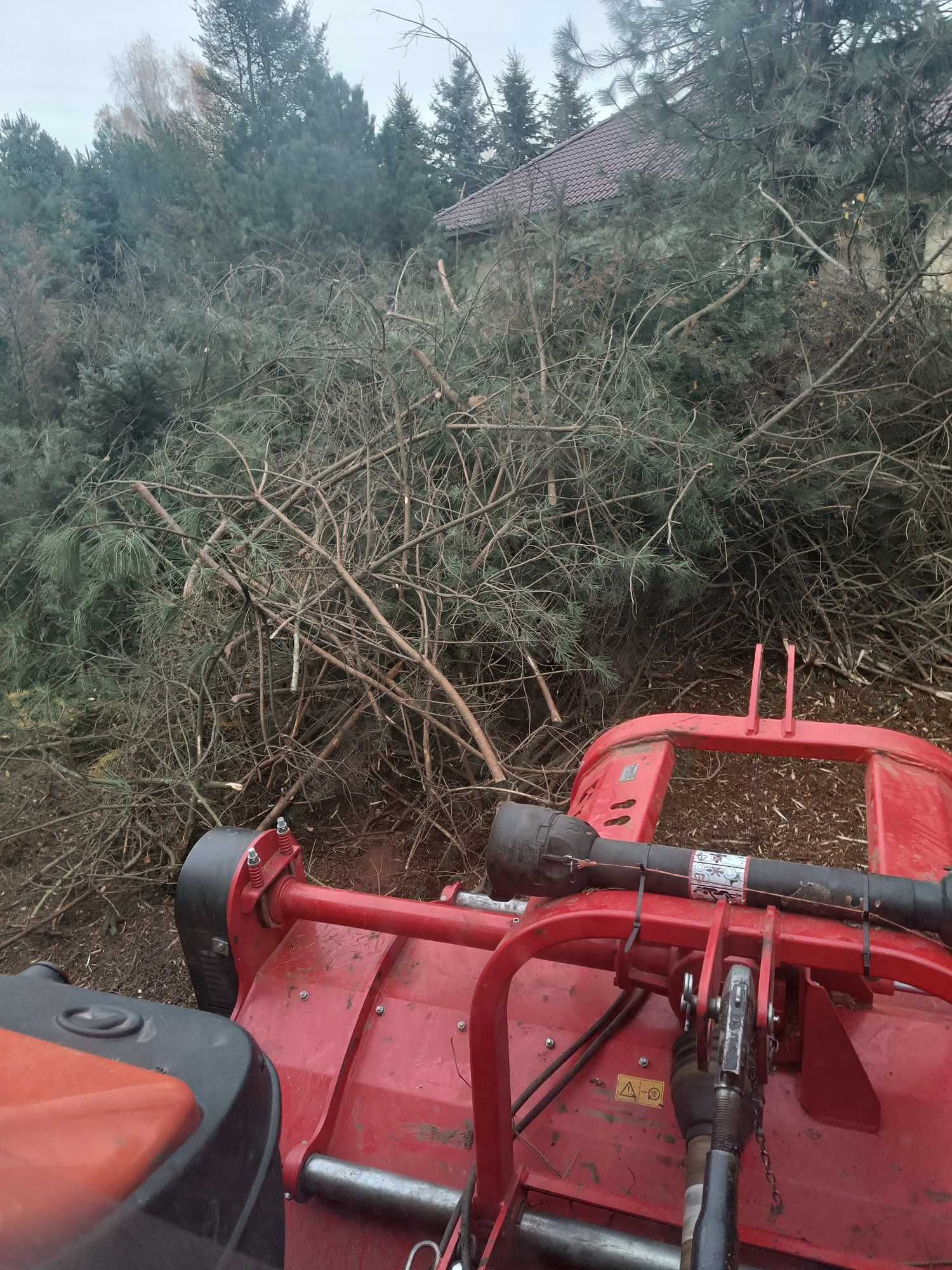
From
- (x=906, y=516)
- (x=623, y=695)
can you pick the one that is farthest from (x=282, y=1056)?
(x=906, y=516)

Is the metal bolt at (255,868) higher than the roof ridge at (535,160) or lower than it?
lower

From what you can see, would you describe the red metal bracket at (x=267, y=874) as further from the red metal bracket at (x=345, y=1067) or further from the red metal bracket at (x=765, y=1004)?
the red metal bracket at (x=765, y=1004)

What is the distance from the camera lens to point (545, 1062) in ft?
6.36

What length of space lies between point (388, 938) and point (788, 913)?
1.13 m

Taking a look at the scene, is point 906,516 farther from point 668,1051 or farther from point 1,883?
point 1,883

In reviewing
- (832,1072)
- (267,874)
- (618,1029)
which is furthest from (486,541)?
(832,1072)

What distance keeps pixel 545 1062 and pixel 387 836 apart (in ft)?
Answer: 6.75

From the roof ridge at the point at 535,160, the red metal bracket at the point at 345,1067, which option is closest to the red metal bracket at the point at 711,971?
the red metal bracket at the point at 345,1067

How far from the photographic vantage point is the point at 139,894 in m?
3.78

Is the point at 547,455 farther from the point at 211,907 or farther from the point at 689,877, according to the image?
the point at 689,877

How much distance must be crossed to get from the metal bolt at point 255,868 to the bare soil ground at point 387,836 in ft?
4.65

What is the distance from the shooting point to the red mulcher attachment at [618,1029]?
1430 millimetres

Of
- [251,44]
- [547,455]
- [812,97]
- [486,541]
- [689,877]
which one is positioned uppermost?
[251,44]

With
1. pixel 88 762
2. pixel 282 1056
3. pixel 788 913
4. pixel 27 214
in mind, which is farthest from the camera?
pixel 27 214
